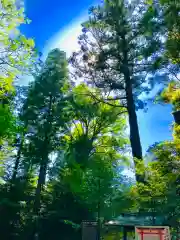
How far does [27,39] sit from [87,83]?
1069 centimetres

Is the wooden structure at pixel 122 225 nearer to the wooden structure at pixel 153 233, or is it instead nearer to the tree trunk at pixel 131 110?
the wooden structure at pixel 153 233

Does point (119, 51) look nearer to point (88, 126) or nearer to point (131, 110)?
point (131, 110)

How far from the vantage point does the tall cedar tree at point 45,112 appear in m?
19.4

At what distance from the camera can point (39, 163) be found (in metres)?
19.3

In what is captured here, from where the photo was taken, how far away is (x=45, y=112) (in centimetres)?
2120

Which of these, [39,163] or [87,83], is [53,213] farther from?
[87,83]

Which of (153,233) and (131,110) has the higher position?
(131,110)

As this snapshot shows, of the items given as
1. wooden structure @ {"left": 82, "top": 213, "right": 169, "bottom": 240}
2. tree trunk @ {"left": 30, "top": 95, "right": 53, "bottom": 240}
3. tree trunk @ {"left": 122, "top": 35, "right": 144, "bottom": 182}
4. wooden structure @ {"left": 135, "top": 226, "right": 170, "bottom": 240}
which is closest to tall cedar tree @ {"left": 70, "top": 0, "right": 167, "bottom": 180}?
tree trunk @ {"left": 122, "top": 35, "right": 144, "bottom": 182}

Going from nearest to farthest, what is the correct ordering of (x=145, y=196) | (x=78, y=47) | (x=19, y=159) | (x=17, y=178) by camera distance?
(x=145, y=196) → (x=17, y=178) → (x=78, y=47) → (x=19, y=159)

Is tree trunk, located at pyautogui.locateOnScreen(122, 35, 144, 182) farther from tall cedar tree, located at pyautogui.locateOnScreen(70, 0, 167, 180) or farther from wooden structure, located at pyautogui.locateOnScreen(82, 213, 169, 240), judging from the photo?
wooden structure, located at pyautogui.locateOnScreen(82, 213, 169, 240)

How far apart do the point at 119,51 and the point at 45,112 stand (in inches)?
308

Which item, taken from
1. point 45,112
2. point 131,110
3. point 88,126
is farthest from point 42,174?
point 131,110

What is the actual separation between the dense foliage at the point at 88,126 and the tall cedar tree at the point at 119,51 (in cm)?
7

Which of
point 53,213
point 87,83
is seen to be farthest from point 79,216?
point 87,83
